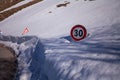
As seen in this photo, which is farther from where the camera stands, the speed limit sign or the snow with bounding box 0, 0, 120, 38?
the snow with bounding box 0, 0, 120, 38

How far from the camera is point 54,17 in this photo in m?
22.5

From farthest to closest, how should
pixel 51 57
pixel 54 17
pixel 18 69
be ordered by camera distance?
pixel 54 17 < pixel 18 69 < pixel 51 57

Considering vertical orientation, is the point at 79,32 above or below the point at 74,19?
above

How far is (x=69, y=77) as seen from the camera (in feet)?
28.1

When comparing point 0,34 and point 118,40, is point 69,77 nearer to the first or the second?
point 118,40

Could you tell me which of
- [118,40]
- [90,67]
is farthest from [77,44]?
[90,67]

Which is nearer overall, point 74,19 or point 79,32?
point 79,32

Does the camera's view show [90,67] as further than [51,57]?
No

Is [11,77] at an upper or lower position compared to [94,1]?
lower

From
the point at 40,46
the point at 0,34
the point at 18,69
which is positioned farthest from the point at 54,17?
the point at 18,69

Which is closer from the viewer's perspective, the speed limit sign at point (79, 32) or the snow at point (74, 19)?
the speed limit sign at point (79, 32)

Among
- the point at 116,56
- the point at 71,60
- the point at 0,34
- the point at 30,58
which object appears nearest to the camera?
the point at 116,56

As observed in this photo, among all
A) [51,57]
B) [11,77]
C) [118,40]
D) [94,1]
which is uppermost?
[94,1]

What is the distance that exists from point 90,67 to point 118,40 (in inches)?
85.9
